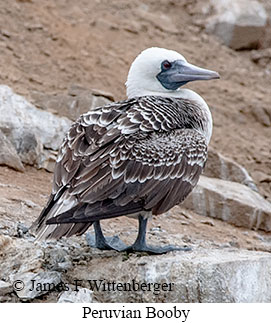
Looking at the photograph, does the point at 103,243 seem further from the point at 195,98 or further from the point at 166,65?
the point at 166,65

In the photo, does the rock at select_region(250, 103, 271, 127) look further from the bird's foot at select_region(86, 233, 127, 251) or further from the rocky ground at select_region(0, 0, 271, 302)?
the bird's foot at select_region(86, 233, 127, 251)

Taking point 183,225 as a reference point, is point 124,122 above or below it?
above

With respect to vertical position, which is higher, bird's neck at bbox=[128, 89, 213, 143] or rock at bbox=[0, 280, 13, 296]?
bird's neck at bbox=[128, 89, 213, 143]

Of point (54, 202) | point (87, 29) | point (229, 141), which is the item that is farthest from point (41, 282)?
point (87, 29)

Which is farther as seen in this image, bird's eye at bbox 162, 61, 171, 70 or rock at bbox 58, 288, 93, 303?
bird's eye at bbox 162, 61, 171, 70

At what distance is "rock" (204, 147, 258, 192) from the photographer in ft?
42.4

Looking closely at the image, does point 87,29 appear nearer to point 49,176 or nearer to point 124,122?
point 49,176

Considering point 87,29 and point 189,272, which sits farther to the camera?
point 87,29

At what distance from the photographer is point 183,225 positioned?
10.8 meters

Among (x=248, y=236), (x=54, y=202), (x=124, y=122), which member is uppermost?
(x=124, y=122)

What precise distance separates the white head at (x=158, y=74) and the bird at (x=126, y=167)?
0.46 meters

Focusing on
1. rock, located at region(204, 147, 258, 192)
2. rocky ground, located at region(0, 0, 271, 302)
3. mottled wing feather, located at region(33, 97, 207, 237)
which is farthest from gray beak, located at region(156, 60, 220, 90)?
rock, located at region(204, 147, 258, 192)

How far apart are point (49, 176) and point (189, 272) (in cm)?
427

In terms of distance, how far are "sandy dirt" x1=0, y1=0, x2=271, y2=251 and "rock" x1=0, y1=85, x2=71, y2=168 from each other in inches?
10.8
